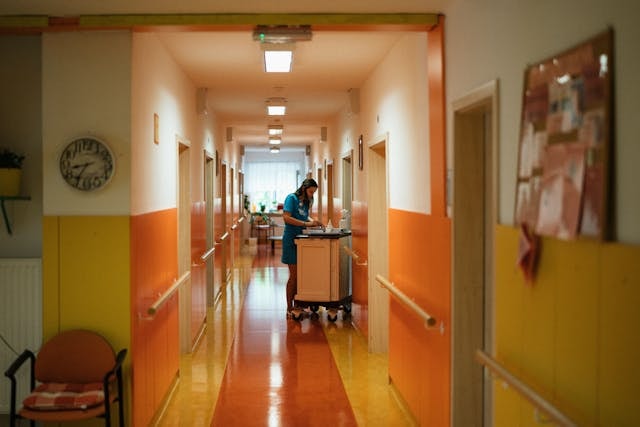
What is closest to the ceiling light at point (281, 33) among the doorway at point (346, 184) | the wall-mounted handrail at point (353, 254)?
the wall-mounted handrail at point (353, 254)

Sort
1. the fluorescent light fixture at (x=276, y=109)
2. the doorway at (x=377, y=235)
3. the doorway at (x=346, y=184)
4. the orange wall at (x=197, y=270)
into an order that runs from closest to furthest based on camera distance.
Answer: the doorway at (x=377, y=235) < the orange wall at (x=197, y=270) < the fluorescent light fixture at (x=276, y=109) < the doorway at (x=346, y=184)

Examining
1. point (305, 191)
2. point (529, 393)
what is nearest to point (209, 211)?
point (305, 191)

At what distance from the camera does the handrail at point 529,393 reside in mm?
2033

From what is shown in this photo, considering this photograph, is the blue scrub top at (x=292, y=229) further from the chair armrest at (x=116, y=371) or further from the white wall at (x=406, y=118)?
the chair armrest at (x=116, y=371)

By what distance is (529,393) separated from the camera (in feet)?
7.53

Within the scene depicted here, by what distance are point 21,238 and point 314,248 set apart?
4.04m

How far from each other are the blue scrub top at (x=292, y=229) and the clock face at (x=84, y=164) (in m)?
4.52

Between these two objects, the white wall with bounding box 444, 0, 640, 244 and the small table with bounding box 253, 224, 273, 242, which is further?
the small table with bounding box 253, 224, 273, 242

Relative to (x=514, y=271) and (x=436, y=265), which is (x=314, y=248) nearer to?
(x=436, y=265)

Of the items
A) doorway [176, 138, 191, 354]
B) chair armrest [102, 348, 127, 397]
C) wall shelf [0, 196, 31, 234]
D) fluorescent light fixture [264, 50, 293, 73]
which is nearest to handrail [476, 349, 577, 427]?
chair armrest [102, 348, 127, 397]

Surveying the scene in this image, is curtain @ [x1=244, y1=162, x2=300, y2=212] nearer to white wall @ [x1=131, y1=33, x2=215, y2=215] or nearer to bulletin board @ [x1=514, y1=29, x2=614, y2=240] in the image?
white wall @ [x1=131, y1=33, x2=215, y2=215]

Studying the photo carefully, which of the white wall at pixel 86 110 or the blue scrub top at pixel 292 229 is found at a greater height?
the white wall at pixel 86 110

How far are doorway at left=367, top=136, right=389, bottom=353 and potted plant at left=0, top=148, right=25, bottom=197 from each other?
3.25 meters

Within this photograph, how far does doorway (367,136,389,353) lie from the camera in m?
6.38
